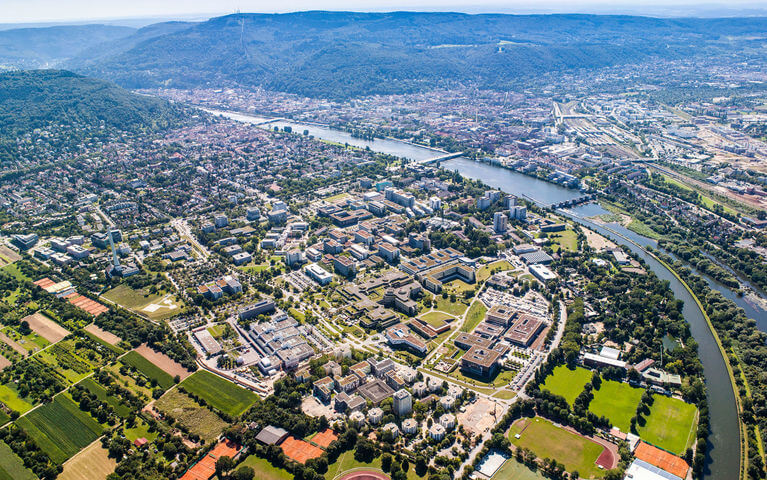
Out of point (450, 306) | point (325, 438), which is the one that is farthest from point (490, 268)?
point (325, 438)

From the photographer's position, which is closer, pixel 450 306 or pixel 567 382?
pixel 567 382

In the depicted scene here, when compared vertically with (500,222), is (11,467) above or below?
below

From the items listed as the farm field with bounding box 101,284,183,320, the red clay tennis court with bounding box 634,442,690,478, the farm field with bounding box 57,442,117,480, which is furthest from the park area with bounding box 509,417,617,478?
the farm field with bounding box 101,284,183,320

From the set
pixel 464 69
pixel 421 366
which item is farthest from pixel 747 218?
pixel 464 69

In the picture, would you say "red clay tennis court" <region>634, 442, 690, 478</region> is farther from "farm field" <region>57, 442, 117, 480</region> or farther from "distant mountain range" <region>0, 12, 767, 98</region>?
"distant mountain range" <region>0, 12, 767, 98</region>

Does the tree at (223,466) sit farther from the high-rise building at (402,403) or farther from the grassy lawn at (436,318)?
the grassy lawn at (436,318)

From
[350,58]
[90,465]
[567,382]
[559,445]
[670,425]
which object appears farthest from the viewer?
[350,58]

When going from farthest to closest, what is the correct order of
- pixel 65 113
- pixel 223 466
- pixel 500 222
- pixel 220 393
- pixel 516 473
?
pixel 65 113 → pixel 500 222 → pixel 220 393 → pixel 516 473 → pixel 223 466

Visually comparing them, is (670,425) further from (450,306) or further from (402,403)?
(450,306)

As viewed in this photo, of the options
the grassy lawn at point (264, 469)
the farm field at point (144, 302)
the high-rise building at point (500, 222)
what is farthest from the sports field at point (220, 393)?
the high-rise building at point (500, 222)
